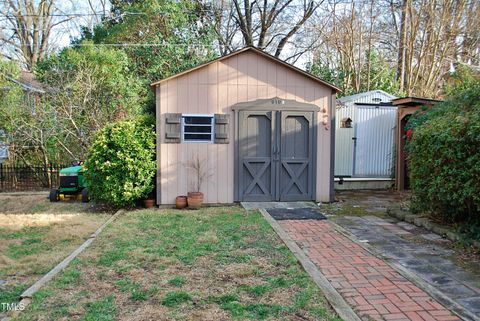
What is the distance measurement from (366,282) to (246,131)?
4974 millimetres

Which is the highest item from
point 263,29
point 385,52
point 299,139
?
point 263,29

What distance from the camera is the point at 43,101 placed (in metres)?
10.9

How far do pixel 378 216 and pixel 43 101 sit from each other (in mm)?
9541

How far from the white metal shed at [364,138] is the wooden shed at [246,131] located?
2345 mm

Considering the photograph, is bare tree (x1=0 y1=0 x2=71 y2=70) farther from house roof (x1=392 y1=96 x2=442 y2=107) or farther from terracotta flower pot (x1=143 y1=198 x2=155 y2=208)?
house roof (x1=392 y1=96 x2=442 y2=107)

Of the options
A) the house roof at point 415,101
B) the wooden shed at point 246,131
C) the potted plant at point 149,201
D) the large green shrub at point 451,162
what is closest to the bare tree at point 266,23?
the house roof at point 415,101

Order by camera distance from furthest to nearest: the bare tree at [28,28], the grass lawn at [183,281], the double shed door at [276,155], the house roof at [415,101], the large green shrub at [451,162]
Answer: the bare tree at [28,28]
the house roof at [415,101]
the double shed door at [276,155]
the large green shrub at [451,162]
the grass lawn at [183,281]

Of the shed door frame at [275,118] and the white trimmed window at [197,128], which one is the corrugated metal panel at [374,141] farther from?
the white trimmed window at [197,128]

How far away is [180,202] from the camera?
8.06 metres

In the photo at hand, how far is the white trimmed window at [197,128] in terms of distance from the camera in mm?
8133

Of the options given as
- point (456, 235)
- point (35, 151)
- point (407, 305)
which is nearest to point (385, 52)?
point (456, 235)

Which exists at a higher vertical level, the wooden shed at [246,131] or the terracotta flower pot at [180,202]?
the wooden shed at [246,131]

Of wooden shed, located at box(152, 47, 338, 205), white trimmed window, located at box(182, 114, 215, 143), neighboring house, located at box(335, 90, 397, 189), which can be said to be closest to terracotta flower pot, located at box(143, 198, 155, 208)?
wooden shed, located at box(152, 47, 338, 205)

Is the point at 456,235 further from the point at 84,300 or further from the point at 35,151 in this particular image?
the point at 35,151
